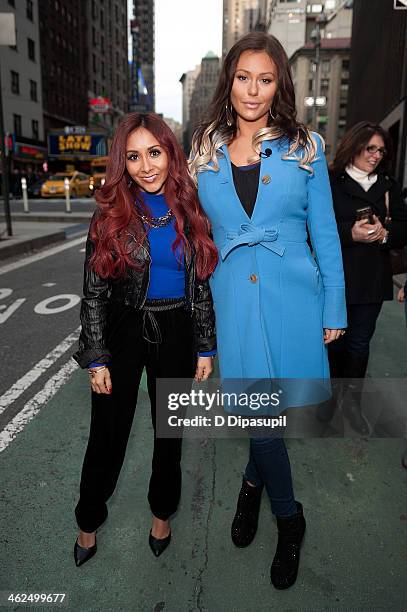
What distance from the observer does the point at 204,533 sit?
236cm

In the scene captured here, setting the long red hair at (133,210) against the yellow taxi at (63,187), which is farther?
the yellow taxi at (63,187)

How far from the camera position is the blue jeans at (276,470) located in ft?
6.82

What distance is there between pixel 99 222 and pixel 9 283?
6485 millimetres

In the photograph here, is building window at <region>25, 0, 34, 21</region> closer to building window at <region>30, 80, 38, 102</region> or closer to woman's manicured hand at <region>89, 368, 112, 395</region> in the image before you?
building window at <region>30, 80, 38, 102</region>

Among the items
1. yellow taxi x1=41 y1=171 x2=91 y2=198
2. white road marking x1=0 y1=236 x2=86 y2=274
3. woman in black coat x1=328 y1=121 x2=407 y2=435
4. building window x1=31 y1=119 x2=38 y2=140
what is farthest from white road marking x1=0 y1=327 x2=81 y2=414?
building window x1=31 y1=119 x2=38 y2=140

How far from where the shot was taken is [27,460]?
2932 mm

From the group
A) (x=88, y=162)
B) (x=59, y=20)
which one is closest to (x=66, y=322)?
(x=88, y=162)

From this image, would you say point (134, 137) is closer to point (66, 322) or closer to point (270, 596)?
point (270, 596)

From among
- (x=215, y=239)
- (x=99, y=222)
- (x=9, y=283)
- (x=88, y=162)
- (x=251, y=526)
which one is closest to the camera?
(x=99, y=222)

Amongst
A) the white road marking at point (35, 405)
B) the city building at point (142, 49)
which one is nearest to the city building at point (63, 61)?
the white road marking at point (35, 405)

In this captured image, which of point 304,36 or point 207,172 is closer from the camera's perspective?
point 207,172

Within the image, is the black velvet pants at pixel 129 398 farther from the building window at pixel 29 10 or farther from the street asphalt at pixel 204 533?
the building window at pixel 29 10

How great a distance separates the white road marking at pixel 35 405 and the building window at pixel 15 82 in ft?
139

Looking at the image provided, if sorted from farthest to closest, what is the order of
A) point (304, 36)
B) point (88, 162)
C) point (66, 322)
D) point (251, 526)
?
1. point (304, 36)
2. point (88, 162)
3. point (66, 322)
4. point (251, 526)
